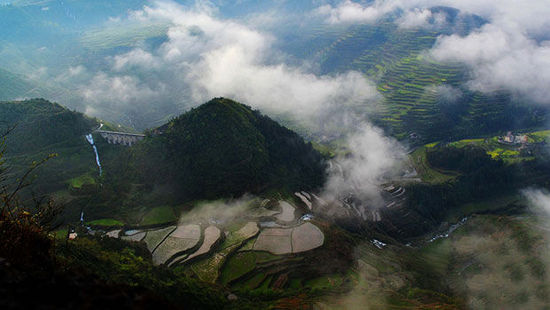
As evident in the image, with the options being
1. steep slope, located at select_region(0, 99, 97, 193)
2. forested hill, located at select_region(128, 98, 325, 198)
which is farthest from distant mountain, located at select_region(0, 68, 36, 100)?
forested hill, located at select_region(128, 98, 325, 198)

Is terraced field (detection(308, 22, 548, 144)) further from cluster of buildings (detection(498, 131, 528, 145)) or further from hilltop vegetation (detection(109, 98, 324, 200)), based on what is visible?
hilltop vegetation (detection(109, 98, 324, 200))

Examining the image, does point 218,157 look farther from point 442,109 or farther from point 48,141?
point 442,109

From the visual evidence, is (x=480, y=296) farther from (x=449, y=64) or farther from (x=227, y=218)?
Result: (x=449, y=64)

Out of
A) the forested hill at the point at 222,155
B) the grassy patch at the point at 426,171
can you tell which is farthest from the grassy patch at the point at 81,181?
the grassy patch at the point at 426,171

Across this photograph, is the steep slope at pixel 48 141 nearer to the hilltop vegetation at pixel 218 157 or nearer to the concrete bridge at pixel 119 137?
the concrete bridge at pixel 119 137

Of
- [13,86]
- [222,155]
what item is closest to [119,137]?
[222,155]
